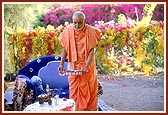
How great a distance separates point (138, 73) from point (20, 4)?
5.26ft

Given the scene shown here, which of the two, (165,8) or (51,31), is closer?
(165,8)

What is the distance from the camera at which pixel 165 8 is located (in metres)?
5.21

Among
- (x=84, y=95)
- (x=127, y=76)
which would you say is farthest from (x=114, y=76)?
(x=84, y=95)

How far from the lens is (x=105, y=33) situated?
554cm

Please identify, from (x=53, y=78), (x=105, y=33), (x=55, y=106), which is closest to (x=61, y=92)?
(x=53, y=78)

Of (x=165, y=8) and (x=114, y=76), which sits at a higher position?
(x=165, y=8)

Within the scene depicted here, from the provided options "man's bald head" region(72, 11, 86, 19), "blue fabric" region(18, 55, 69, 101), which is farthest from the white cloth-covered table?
"man's bald head" region(72, 11, 86, 19)

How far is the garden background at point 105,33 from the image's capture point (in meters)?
5.42

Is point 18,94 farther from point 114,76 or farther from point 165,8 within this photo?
point 165,8

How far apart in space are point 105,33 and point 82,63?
0.58 meters

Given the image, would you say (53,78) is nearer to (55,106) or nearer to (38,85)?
(38,85)

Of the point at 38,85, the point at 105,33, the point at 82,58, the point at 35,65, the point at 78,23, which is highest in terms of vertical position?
the point at 78,23

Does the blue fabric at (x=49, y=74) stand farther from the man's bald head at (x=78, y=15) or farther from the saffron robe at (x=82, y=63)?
the man's bald head at (x=78, y=15)

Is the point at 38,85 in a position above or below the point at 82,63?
below
